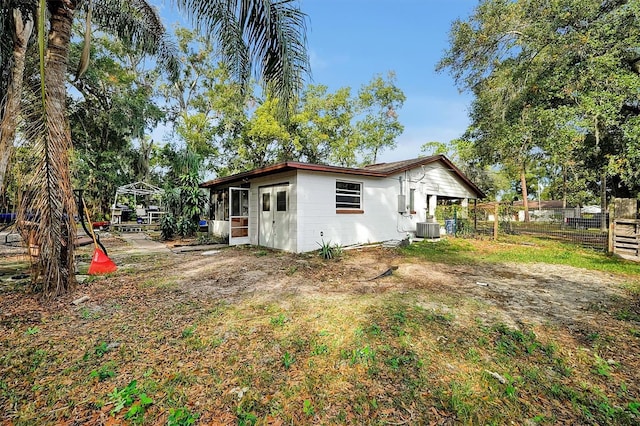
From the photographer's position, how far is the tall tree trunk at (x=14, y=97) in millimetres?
3459

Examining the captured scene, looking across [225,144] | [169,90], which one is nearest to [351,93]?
[225,144]

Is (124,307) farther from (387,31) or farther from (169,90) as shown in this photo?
(169,90)

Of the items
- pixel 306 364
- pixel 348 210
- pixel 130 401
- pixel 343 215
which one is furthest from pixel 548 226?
pixel 130 401

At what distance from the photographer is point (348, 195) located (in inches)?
383

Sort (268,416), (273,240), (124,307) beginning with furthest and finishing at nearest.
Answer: (273,240) → (124,307) → (268,416)

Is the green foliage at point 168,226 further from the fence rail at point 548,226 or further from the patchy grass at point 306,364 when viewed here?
the fence rail at point 548,226

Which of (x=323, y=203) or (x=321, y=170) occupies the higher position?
(x=321, y=170)

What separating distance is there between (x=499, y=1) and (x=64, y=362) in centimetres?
1526

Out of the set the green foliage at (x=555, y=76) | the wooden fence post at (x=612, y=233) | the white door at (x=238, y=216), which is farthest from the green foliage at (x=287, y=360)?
the green foliage at (x=555, y=76)

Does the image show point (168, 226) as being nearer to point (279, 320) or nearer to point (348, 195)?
point (348, 195)

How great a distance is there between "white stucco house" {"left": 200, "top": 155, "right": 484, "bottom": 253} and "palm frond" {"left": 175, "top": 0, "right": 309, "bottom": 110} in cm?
372

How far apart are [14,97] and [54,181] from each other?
1.40 metres

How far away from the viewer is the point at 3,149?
3479 millimetres

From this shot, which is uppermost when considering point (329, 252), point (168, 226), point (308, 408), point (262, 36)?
point (262, 36)
